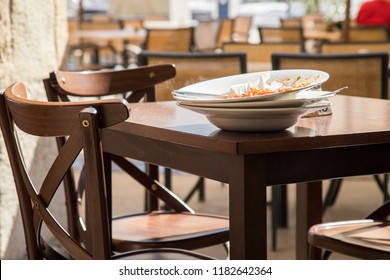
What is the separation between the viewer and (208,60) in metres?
3.67

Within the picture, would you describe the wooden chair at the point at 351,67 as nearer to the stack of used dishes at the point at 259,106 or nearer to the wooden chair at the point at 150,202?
the wooden chair at the point at 150,202

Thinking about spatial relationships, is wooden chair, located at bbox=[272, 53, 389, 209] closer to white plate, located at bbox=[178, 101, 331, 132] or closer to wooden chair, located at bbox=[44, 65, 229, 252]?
wooden chair, located at bbox=[44, 65, 229, 252]

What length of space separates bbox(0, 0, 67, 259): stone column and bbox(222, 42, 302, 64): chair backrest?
1.57 m

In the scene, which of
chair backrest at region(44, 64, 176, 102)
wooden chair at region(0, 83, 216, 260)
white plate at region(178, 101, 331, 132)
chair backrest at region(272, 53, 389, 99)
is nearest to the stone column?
chair backrest at region(44, 64, 176, 102)

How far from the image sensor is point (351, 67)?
11.2 ft

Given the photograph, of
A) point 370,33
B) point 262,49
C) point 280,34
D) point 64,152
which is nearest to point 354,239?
point 64,152

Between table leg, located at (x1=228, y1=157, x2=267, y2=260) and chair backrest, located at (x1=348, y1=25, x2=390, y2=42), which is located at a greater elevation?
table leg, located at (x1=228, y1=157, x2=267, y2=260)

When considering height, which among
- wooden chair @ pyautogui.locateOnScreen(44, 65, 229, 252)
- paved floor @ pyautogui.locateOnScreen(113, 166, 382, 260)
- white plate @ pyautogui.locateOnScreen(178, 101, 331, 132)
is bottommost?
paved floor @ pyautogui.locateOnScreen(113, 166, 382, 260)

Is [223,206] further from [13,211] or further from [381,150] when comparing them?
[381,150]

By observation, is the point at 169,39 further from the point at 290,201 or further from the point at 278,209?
the point at 278,209

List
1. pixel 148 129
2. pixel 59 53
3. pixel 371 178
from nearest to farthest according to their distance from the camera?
pixel 148 129 < pixel 59 53 < pixel 371 178

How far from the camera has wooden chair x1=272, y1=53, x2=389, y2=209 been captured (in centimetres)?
337
